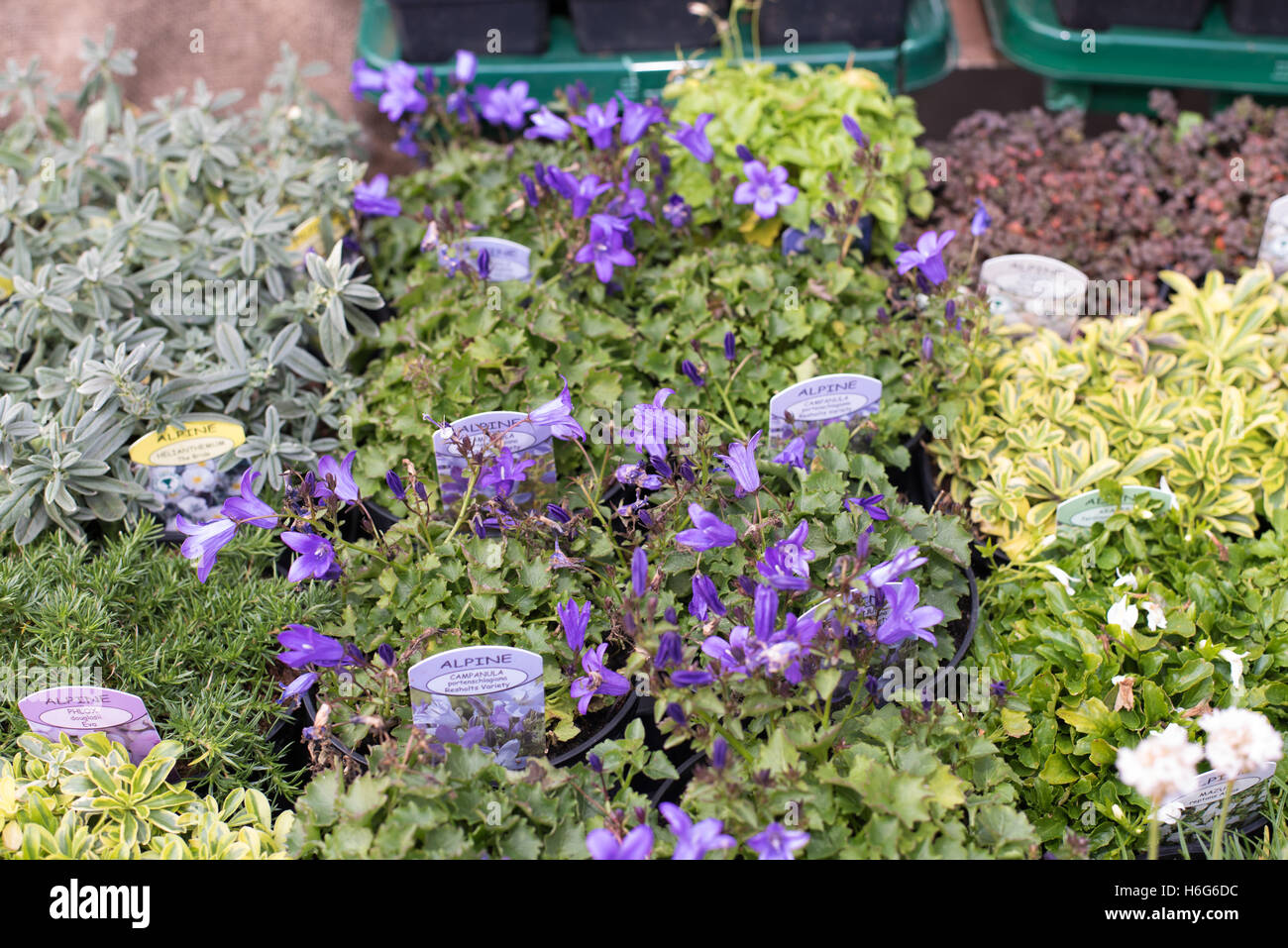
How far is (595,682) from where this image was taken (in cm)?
143

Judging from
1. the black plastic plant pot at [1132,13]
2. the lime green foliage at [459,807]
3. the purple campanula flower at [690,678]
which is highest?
the black plastic plant pot at [1132,13]

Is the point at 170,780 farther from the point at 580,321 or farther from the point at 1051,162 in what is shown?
the point at 1051,162

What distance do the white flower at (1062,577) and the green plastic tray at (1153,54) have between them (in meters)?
1.60

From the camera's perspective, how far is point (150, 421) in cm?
195

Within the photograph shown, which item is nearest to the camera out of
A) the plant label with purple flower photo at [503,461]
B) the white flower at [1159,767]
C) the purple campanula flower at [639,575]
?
the white flower at [1159,767]

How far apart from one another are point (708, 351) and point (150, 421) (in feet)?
3.46

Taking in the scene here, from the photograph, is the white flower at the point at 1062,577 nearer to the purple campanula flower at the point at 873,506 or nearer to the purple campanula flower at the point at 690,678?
the purple campanula flower at the point at 873,506

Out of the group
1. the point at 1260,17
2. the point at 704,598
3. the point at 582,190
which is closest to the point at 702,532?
the point at 704,598

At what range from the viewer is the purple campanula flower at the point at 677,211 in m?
2.25

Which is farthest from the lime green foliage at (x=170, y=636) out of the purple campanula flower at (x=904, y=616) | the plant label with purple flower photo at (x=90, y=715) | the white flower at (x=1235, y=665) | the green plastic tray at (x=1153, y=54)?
the green plastic tray at (x=1153, y=54)

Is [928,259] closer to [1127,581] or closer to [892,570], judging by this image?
[1127,581]

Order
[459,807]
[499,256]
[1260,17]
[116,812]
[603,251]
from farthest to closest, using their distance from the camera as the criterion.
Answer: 1. [1260,17]
2. [499,256]
3. [603,251]
4. [116,812]
5. [459,807]

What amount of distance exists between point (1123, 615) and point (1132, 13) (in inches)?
73.7

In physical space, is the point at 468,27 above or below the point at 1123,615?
above
